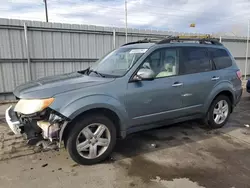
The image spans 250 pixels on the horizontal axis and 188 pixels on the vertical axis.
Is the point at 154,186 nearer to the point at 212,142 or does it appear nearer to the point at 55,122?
the point at 55,122

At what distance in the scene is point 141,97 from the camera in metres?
3.54

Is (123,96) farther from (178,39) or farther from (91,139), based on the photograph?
(178,39)

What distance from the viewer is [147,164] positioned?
335cm

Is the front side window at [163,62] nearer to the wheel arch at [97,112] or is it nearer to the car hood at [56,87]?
the car hood at [56,87]

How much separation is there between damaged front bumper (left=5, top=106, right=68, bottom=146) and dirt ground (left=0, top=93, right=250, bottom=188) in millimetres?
479

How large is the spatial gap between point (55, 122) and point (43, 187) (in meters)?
0.83

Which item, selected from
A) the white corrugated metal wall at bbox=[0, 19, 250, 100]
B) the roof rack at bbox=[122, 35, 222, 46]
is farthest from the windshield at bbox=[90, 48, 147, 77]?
the white corrugated metal wall at bbox=[0, 19, 250, 100]

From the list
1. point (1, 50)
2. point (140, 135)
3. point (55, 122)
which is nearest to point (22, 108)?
point (55, 122)

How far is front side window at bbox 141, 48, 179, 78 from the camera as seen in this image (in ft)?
12.3

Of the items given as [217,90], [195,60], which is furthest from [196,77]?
[217,90]

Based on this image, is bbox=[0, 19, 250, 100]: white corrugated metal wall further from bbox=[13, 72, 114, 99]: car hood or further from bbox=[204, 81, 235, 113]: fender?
bbox=[204, 81, 235, 113]: fender

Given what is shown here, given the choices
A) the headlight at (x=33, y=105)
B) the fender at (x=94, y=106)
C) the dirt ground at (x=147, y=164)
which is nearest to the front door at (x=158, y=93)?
the fender at (x=94, y=106)

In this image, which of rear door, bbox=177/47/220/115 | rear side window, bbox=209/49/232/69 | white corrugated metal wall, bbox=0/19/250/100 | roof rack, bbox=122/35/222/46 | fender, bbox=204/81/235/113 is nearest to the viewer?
roof rack, bbox=122/35/222/46

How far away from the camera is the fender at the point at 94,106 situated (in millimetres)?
2961
